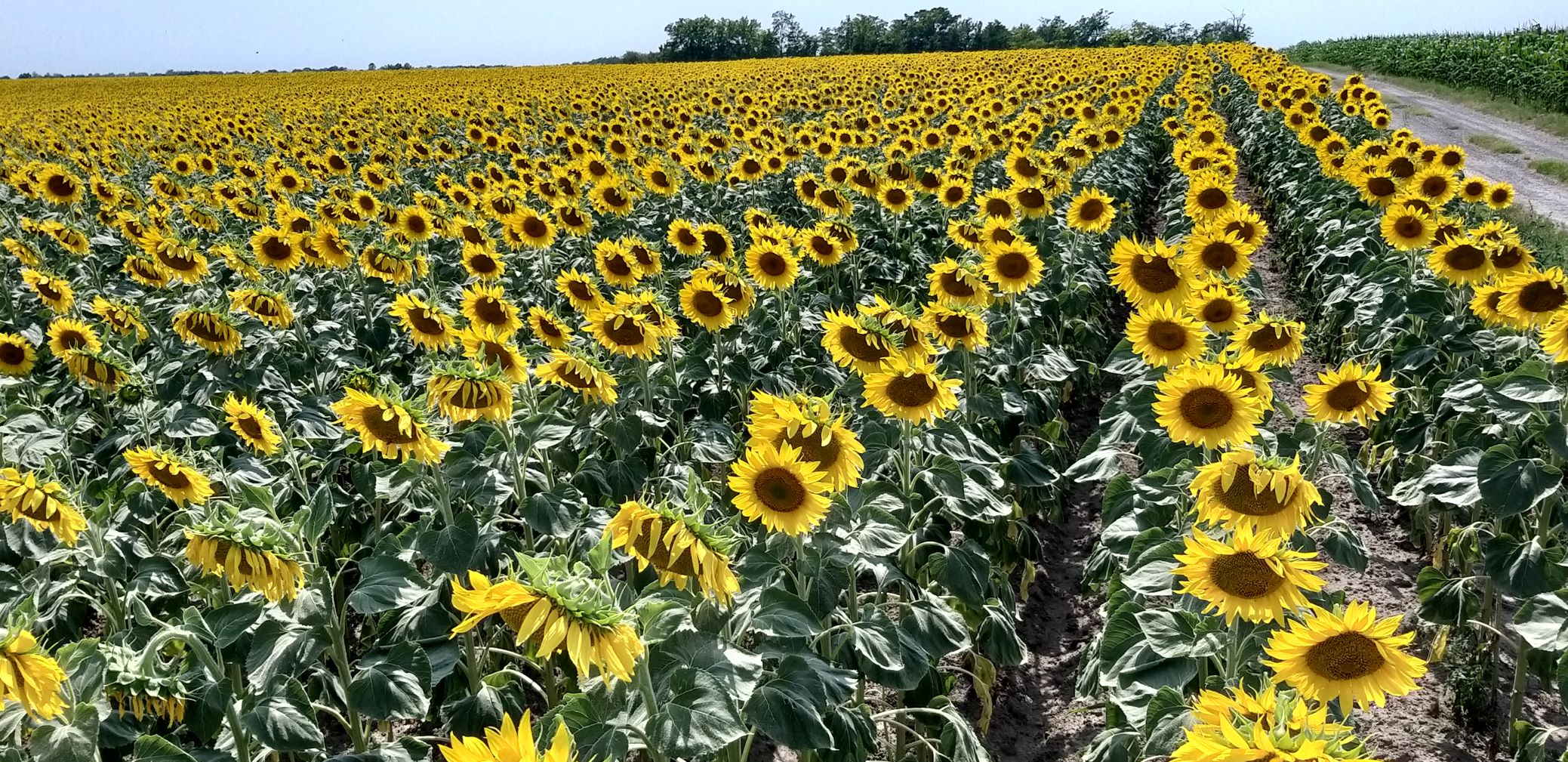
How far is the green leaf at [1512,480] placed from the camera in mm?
3455

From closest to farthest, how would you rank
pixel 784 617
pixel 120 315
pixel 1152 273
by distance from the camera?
pixel 784 617 < pixel 1152 273 < pixel 120 315

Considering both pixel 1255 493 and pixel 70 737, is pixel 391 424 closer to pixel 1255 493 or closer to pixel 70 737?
pixel 70 737

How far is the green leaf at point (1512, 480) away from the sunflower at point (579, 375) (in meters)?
3.30

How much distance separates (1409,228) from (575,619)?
606cm

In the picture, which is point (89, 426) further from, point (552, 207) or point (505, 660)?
point (552, 207)

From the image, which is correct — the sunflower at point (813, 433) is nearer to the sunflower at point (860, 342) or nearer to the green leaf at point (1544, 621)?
the sunflower at point (860, 342)

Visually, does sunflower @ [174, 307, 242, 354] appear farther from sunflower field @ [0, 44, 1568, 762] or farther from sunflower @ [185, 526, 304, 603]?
sunflower @ [185, 526, 304, 603]

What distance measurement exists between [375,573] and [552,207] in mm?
5737

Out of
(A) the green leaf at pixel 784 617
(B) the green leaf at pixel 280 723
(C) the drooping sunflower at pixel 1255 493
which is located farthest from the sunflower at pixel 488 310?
(C) the drooping sunflower at pixel 1255 493

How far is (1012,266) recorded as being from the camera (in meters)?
5.53

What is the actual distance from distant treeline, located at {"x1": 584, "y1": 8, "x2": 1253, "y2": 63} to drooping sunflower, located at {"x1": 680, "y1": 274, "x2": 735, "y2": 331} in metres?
68.7

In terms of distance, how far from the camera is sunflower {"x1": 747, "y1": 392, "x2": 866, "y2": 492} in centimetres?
287

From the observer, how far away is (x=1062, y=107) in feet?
46.8

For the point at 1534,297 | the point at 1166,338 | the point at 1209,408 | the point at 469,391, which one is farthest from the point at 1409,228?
the point at 469,391
